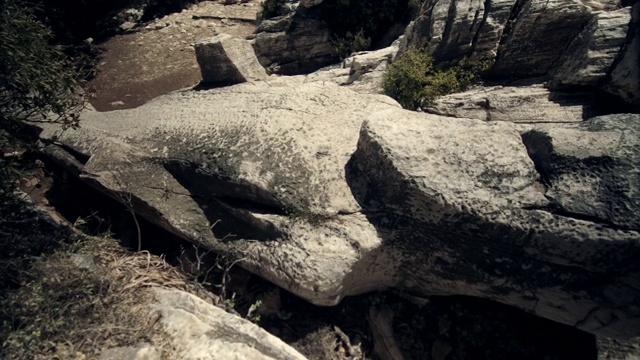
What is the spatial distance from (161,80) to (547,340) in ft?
38.8

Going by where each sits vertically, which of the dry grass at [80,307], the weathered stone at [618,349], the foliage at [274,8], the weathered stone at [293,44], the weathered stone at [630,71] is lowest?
the weathered stone at [618,349]

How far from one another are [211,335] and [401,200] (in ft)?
8.90

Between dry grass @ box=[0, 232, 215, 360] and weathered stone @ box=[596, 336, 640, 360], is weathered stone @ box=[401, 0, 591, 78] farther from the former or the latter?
dry grass @ box=[0, 232, 215, 360]

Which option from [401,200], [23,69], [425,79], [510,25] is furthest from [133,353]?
[510,25]

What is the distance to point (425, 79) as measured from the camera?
871 cm

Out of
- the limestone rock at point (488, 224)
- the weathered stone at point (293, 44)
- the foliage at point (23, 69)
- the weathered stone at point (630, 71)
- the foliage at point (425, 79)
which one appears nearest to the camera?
the limestone rock at point (488, 224)

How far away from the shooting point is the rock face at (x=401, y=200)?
4.46 meters

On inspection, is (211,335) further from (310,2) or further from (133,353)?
(310,2)

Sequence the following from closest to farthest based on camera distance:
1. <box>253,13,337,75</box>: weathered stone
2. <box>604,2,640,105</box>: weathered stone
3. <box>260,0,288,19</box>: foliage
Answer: <box>604,2,640,105</box>: weathered stone < <box>253,13,337,75</box>: weathered stone < <box>260,0,288,19</box>: foliage

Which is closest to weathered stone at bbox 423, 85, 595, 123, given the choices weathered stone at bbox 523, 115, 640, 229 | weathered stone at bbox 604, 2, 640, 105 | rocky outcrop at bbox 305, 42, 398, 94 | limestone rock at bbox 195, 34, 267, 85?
weathered stone at bbox 604, 2, 640, 105

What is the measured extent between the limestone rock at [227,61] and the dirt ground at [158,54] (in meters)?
4.44

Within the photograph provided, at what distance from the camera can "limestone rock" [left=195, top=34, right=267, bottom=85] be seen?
25.9 feet

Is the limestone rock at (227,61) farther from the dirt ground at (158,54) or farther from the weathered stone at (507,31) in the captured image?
the dirt ground at (158,54)

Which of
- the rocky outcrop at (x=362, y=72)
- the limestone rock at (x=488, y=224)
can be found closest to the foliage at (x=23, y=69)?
the limestone rock at (x=488, y=224)
